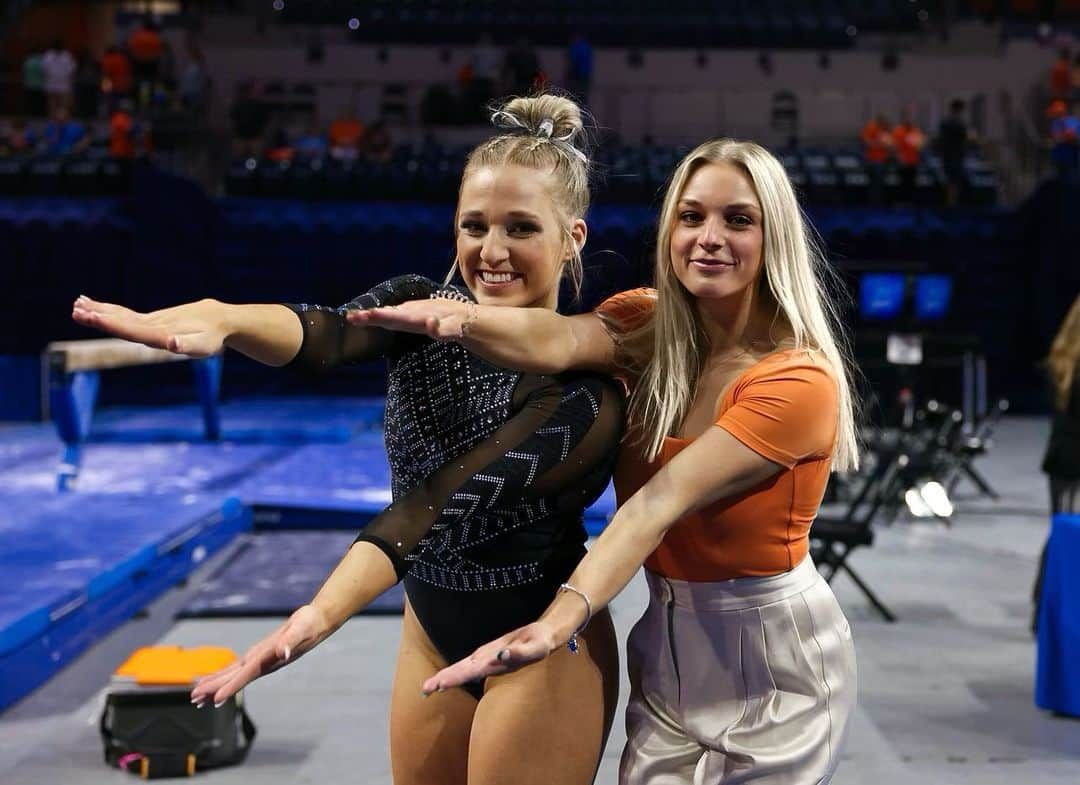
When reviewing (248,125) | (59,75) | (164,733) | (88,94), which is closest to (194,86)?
(248,125)

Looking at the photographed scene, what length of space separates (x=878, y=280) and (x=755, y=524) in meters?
10.0

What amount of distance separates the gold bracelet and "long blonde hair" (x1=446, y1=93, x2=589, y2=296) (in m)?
0.35

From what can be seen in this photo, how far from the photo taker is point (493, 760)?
73.8 inches

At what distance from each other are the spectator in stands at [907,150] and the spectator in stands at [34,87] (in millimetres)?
10786

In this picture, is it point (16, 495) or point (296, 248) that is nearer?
point (16, 495)

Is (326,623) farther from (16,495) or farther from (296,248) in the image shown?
(296,248)

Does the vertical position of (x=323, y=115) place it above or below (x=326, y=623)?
above

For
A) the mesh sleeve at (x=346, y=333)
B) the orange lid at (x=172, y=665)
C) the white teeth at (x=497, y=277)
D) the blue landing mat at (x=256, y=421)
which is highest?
the white teeth at (x=497, y=277)

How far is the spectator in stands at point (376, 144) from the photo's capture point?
49.1 ft

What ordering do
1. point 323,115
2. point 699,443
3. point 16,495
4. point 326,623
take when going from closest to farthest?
point 326,623 < point 699,443 < point 16,495 < point 323,115

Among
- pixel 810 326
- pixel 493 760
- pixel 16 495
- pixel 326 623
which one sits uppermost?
pixel 810 326

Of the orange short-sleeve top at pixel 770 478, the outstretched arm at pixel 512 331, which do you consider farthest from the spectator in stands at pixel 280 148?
the orange short-sleeve top at pixel 770 478

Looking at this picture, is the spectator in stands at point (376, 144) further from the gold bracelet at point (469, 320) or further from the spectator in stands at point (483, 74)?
the gold bracelet at point (469, 320)

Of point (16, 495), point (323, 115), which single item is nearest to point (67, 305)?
point (323, 115)
